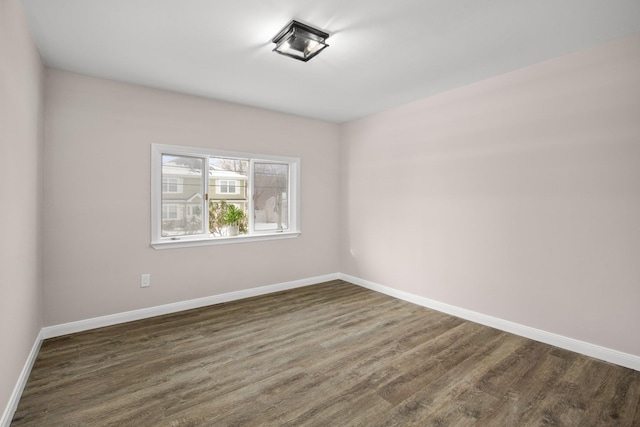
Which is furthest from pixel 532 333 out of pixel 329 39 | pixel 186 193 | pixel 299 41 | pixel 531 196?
pixel 186 193

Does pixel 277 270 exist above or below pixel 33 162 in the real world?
below

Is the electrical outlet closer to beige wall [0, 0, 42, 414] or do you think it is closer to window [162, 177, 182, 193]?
beige wall [0, 0, 42, 414]

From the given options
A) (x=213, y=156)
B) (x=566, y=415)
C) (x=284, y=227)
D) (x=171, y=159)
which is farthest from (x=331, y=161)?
(x=566, y=415)

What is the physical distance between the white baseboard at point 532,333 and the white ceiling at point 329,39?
8.03 ft

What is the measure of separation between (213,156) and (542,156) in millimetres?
3481

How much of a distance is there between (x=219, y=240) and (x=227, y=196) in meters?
0.61

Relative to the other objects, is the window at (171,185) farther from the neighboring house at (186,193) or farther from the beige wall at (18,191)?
the beige wall at (18,191)

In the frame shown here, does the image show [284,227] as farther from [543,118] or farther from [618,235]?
[618,235]

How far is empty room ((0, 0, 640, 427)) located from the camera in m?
1.99

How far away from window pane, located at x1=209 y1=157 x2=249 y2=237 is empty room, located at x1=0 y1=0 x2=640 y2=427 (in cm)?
3

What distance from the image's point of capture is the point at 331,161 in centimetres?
489

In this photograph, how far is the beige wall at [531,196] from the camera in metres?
2.41

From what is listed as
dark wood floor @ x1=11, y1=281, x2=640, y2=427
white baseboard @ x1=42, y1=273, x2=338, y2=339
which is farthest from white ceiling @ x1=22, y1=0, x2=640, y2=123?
dark wood floor @ x1=11, y1=281, x2=640, y2=427

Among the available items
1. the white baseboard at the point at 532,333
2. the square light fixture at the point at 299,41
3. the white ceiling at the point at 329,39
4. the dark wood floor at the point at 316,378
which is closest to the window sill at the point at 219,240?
the dark wood floor at the point at 316,378
